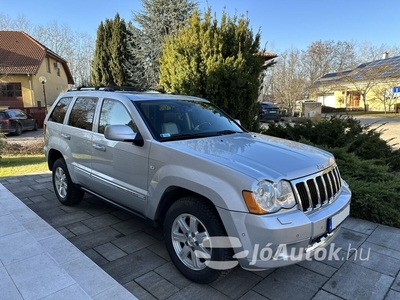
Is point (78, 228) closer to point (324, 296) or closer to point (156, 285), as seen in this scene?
point (156, 285)

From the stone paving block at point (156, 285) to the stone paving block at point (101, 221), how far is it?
1356 mm

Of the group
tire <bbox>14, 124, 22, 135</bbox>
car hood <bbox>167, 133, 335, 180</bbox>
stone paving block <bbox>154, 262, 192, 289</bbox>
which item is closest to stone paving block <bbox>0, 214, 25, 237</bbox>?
stone paving block <bbox>154, 262, 192, 289</bbox>

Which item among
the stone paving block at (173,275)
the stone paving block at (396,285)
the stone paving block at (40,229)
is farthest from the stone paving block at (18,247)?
the stone paving block at (396,285)

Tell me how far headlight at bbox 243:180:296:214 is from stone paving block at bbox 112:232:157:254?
1665 mm

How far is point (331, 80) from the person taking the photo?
32.7 meters

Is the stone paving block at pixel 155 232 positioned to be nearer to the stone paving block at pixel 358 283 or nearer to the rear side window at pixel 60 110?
the stone paving block at pixel 358 283

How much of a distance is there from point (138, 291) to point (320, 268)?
1.76 metres

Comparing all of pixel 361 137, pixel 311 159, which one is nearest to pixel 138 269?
pixel 311 159

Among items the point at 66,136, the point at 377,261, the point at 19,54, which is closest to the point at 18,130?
the point at 19,54

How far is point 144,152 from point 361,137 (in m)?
5.38

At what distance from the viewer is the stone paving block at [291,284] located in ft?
8.11

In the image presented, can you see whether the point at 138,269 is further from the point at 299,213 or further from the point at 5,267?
the point at 299,213

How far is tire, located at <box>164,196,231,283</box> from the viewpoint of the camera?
2.35 meters

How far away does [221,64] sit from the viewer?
22.0ft
